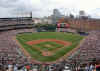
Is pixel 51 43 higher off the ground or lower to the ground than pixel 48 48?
higher

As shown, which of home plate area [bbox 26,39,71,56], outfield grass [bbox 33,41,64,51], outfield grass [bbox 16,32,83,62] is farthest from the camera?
outfield grass [bbox 33,41,64,51]

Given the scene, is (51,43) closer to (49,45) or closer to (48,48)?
(49,45)

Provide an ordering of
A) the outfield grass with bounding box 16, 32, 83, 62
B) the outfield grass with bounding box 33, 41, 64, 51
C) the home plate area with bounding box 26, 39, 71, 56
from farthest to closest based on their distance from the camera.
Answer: the outfield grass with bounding box 33, 41, 64, 51, the home plate area with bounding box 26, 39, 71, 56, the outfield grass with bounding box 16, 32, 83, 62

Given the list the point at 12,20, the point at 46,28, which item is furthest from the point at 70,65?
the point at 12,20

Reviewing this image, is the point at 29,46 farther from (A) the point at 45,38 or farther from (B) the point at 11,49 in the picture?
(A) the point at 45,38

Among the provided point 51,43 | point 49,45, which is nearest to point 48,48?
point 49,45

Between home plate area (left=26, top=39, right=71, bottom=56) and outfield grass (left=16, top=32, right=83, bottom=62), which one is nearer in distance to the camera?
outfield grass (left=16, top=32, right=83, bottom=62)

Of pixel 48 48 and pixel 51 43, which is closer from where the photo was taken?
pixel 48 48

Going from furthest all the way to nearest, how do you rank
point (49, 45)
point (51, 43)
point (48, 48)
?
point (51, 43) < point (49, 45) < point (48, 48)
